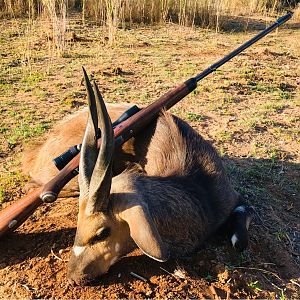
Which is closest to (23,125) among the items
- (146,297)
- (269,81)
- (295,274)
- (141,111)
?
(141,111)

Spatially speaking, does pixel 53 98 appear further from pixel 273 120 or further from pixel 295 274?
pixel 295 274

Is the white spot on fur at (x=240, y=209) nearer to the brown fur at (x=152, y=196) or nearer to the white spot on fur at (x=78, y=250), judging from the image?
the brown fur at (x=152, y=196)

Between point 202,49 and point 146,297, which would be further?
point 202,49

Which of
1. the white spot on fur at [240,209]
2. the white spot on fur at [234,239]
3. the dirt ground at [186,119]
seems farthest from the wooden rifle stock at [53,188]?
the white spot on fur at [234,239]

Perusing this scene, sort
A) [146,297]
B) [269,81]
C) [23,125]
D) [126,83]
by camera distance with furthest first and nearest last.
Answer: [269,81] < [126,83] < [23,125] < [146,297]

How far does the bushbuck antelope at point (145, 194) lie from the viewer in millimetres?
3068

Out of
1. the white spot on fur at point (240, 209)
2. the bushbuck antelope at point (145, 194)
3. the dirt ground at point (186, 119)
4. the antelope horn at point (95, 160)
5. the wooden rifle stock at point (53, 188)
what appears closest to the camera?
the antelope horn at point (95, 160)

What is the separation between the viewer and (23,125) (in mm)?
6289

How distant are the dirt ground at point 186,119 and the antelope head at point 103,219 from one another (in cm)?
26

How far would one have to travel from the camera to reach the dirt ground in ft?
11.7

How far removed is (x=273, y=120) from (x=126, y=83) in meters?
2.73

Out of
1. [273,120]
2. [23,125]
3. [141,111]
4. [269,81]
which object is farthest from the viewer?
[269,81]

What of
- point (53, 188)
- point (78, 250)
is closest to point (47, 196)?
point (53, 188)

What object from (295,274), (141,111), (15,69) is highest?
(141,111)
